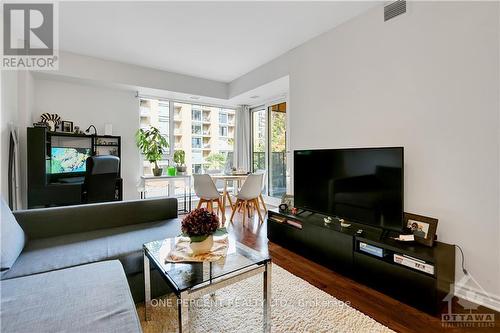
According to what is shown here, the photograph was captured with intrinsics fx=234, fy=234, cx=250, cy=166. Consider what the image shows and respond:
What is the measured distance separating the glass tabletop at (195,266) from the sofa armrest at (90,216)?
2.56 ft

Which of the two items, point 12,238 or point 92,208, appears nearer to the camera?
point 12,238

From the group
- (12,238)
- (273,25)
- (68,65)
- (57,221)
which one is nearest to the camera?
(12,238)

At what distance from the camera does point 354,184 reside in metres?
2.29

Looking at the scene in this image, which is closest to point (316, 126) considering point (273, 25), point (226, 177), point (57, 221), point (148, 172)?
point (273, 25)

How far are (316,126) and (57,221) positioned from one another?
2.90m

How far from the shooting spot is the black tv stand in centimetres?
166

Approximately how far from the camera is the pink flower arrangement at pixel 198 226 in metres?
1.42

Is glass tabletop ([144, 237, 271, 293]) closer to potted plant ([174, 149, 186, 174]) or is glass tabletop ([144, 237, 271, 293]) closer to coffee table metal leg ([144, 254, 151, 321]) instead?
coffee table metal leg ([144, 254, 151, 321])

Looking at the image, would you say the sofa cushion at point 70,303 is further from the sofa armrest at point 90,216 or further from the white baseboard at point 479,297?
the white baseboard at point 479,297

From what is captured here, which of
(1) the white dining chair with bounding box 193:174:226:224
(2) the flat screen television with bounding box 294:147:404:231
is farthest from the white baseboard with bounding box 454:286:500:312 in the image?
(1) the white dining chair with bounding box 193:174:226:224

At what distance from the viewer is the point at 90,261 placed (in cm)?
156

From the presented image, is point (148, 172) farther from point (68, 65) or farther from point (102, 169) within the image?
point (68, 65)

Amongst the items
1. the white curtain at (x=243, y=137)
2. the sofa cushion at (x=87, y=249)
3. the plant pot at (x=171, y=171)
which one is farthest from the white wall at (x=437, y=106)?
the plant pot at (x=171, y=171)

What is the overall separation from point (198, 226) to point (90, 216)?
134 cm
